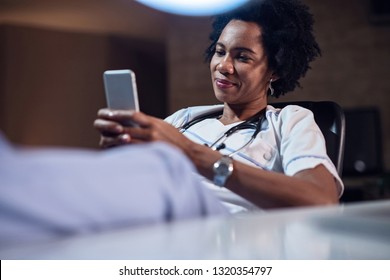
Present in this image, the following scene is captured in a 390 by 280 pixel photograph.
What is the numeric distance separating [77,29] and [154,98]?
0.16 metres

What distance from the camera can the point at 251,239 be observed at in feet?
1.41

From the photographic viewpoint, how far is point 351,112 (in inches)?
47.9

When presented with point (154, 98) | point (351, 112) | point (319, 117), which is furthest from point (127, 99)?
point (351, 112)

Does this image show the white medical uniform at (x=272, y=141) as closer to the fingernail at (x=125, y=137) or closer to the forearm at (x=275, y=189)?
the forearm at (x=275, y=189)

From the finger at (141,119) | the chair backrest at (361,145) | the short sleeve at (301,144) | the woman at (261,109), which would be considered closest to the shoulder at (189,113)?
the woman at (261,109)

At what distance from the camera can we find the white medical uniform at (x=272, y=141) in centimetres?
73

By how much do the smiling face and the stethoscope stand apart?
22mm

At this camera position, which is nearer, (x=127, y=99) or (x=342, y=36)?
(x=127, y=99)

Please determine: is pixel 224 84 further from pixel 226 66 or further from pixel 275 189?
pixel 275 189

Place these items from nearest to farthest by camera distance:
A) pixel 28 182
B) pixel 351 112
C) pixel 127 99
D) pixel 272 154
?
pixel 28 182
pixel 127 99
pixel 272 154
pixel 351 112

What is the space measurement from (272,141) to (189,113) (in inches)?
5.3

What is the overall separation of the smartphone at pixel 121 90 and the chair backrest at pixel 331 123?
1.07 feet
